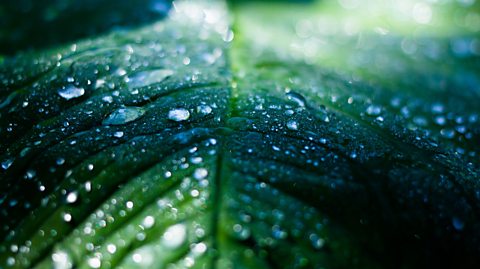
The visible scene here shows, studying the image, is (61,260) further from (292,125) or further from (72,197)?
(292,125)

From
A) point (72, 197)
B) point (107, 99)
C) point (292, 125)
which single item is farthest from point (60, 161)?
point (292, 125)

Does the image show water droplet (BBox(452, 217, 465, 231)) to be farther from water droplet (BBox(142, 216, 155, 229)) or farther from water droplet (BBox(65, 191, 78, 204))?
water droplet (BBox(65, 191, 78, 204))

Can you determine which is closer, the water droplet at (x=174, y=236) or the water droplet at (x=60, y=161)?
the water droplet at (x=174, y=236)

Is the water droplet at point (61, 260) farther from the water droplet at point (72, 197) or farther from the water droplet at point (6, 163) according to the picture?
the water droplet at point (6, 163)

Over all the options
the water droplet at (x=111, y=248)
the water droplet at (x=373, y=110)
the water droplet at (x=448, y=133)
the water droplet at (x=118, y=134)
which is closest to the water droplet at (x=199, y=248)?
the water droplet at (x=111, y=248)

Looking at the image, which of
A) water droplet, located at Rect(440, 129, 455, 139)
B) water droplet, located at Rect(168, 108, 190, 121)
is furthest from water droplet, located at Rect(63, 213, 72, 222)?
water droplet, located at Rect(440, 129, 455, 139)

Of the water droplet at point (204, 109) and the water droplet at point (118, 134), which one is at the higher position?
the water droplet at point (204, 109)
